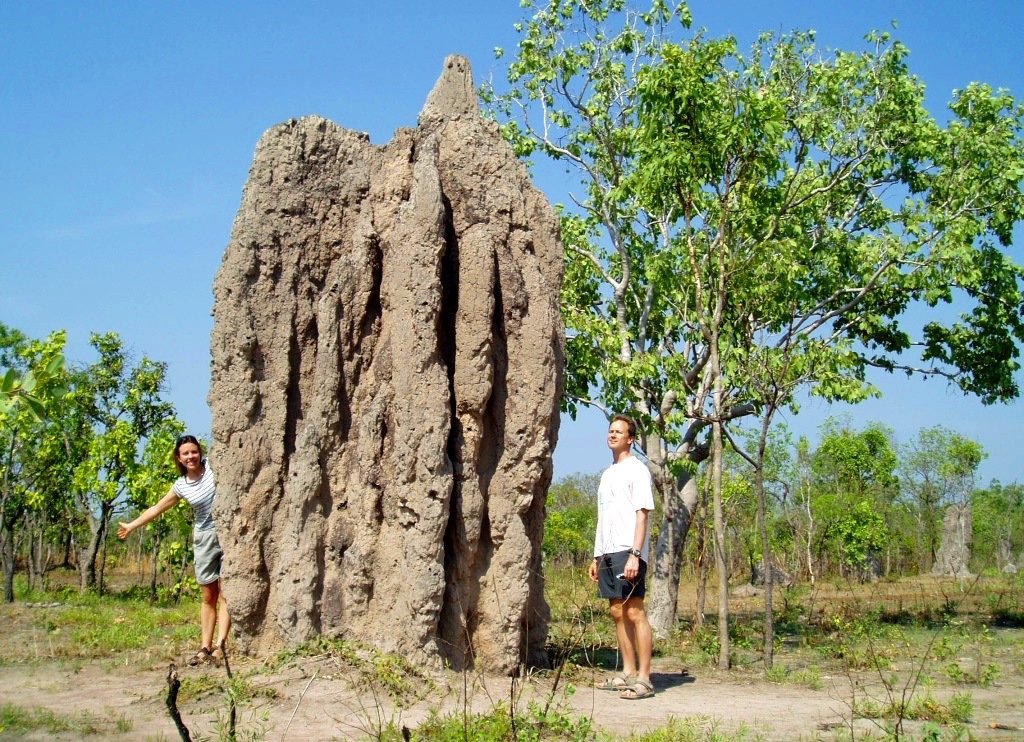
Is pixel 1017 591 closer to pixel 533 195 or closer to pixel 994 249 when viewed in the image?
pixel 994 249

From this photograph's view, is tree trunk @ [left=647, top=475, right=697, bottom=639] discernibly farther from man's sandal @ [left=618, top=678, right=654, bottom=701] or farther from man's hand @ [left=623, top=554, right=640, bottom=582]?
man's hand @ [left=623, top=554, right=640, bottom=582]

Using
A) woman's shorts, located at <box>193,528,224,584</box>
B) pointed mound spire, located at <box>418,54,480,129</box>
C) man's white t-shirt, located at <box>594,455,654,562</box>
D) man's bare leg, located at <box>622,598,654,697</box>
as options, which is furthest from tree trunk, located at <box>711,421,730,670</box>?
woman's shorts, located at <box>193,528,224,584</box>

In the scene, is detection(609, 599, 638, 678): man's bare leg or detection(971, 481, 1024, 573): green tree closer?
detection(609, 599, 638, 678): man's bare leg

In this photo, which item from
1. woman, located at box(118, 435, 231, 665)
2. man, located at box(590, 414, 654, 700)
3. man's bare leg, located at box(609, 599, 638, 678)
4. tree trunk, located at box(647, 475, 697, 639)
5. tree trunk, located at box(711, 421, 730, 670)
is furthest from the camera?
tree trunk, located at box(647, 475, 697, 639)

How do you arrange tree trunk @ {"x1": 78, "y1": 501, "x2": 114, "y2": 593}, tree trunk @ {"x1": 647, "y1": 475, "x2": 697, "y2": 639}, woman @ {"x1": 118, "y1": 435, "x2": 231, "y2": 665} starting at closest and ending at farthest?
woman @ {"x1": 118, "y1": 435, "x2": 231, "y2": 665}
tree trunk @ {"x1": 647, "y1": 475, "x2": 697, "y2": 639}
tree trunk @ {"x1": 78, "y1": 501, "x2": 114, "y2": 593}

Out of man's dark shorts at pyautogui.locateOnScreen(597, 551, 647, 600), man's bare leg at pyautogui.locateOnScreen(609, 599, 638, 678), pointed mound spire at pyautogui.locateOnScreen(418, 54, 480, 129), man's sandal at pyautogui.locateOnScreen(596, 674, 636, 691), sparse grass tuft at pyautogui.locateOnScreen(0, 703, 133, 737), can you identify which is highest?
pointed mound spire at pyautogui.locateOnScreen(418, 54, 480, 129)

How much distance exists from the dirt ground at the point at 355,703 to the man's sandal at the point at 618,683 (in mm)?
67

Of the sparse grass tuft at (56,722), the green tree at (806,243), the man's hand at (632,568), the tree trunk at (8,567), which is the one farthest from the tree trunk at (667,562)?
the tree trunk at (8,567)

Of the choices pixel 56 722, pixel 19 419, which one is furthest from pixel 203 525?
pixel 19 419

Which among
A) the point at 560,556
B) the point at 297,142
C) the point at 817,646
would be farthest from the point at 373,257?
the point at 560,556

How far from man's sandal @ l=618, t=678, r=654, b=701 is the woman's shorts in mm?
2904

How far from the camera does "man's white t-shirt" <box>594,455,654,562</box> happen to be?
19.9 feet

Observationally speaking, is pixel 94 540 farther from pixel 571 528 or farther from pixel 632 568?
pixel 571 528

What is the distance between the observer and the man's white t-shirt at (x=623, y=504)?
19.9 ft
